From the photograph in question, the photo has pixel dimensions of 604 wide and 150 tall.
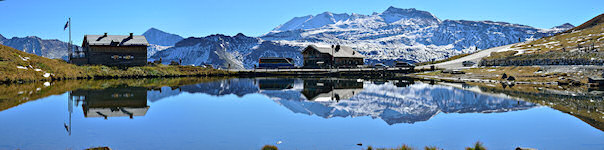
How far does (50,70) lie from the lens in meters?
61.3

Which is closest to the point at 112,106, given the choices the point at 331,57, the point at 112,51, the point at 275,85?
the point at 275,85

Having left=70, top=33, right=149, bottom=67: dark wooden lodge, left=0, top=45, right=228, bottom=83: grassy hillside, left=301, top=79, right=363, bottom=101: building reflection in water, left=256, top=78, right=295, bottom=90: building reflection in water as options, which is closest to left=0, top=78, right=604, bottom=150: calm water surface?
left=301, top=79, right=363, bottom=101: building reflection in water

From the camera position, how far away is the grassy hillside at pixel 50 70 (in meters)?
55.3

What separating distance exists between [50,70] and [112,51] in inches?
646

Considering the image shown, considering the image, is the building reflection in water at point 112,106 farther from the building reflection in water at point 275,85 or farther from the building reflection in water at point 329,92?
the building reflection in water at point 275,85

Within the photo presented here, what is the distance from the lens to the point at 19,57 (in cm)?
6341

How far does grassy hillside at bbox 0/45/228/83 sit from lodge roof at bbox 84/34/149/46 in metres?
6.02

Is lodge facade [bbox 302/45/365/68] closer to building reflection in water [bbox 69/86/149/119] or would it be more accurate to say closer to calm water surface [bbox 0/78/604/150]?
building reflection in water [bbox 69/86/149/119]

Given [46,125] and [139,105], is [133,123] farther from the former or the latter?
[139,105]

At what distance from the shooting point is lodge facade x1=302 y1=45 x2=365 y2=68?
10939 centimetres

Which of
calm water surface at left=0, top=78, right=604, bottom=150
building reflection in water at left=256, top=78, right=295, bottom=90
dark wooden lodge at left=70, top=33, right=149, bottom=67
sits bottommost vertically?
calm water surface at left=0, top=78, right=604, bottom=150

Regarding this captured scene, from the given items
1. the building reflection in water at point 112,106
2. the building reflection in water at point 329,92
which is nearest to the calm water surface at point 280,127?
the building reflection in water at point 112,106

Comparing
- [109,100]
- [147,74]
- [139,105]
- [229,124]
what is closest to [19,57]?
[147,74]

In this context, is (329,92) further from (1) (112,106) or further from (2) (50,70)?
(2) (50,70)
